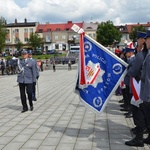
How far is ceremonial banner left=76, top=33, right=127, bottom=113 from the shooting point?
6.25m

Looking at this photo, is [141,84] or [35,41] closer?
[141,84]

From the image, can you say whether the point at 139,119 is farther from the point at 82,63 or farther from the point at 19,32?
the point at 19,32

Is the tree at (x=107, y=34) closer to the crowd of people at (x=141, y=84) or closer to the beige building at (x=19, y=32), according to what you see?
the beige building at (x=19, y=32)

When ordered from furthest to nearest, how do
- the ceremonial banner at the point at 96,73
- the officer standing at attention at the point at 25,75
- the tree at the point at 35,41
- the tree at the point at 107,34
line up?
the tree at the point at 35,41 < the tree at the point at 107,34 < the officer standing at attention at the point at 25,75 < the ceremonial banner at the point at 96,73

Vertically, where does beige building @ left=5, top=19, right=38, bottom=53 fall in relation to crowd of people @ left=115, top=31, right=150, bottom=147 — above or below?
above

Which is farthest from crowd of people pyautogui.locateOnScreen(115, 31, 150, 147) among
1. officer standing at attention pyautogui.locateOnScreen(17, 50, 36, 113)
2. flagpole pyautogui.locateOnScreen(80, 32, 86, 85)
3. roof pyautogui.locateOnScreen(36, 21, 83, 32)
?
roof pyautogui.locateOnScreen(36, 21, 83, 32)

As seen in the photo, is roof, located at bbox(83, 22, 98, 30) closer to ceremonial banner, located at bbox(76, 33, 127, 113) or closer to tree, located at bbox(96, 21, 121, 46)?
tree, located at bbox(96, 21, 121, 46)

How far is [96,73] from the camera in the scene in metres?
6.32

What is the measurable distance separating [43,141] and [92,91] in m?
1.41

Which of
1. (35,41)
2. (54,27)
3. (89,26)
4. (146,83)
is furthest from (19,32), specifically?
(146,83)

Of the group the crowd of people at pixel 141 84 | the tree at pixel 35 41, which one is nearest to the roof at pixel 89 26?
the tree at pixel 35 41

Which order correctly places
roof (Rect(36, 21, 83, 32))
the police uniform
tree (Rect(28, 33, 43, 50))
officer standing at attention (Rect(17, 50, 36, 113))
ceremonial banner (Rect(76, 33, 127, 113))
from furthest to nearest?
roof (Rect(36, 21, 83, 32))
tree (Rect(28, 33, 43, 50))
officer standing at attention (Rect(17, 50, 36, 113))
ceremonial banner (Rect(76, 33, 127, 113))
the police uniform

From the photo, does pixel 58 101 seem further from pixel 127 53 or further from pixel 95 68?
pixel 95 68

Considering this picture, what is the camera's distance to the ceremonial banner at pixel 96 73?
6246mm
